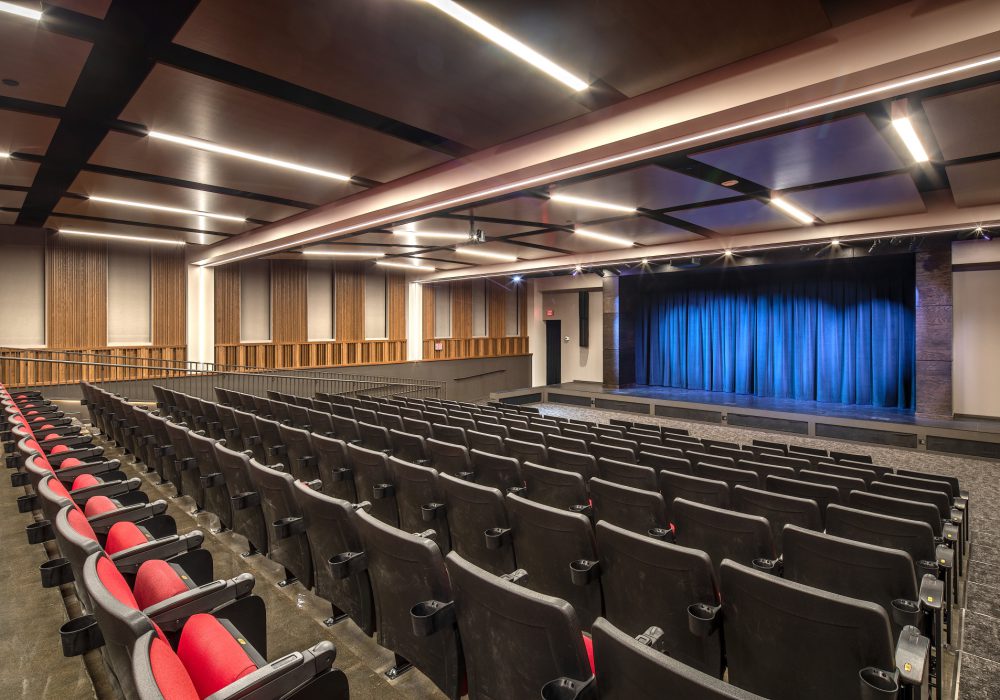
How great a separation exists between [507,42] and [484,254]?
9609mm

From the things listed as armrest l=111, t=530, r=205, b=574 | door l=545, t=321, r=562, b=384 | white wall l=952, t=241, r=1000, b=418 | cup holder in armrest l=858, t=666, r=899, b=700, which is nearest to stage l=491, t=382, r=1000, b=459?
white wall l=952, t=241, r=1000, b=418

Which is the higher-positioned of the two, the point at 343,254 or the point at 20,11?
the point at 343,254

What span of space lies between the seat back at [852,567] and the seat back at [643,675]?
5.15ft

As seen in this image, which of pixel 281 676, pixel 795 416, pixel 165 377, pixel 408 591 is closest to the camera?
pixel 281 676

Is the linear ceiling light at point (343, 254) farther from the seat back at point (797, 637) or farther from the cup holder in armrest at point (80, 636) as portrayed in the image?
the seat back at point (797, 637)

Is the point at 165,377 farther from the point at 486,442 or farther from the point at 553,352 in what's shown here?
the point at 553,352

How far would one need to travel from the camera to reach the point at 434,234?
9.78 m

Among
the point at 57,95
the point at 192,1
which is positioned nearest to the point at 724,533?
the point at 192,1

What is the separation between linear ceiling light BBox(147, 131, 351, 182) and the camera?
5.09 metres

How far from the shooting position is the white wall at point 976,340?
1019 cm

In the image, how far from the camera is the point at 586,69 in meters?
3.85

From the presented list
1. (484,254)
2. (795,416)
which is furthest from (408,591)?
(484,254)

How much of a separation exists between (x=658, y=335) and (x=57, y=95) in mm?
16264

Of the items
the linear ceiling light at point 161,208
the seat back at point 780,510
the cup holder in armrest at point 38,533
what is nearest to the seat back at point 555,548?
the seat back at point 780,510
